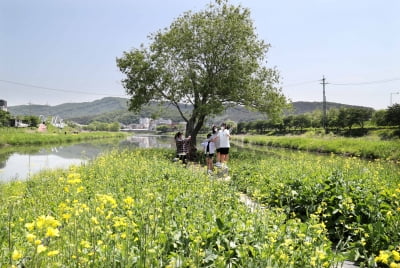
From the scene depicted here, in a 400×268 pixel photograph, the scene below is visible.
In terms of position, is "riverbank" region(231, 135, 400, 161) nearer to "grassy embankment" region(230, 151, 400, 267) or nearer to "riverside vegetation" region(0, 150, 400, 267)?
"grassy embankment" region(230, 151, 400, 267)

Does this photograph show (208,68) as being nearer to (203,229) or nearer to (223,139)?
(223,139)

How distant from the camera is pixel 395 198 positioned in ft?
21.2

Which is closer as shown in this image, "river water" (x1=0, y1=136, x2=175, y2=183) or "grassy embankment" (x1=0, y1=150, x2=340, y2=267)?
"grassy embankment" (x1=0, y1=150, x2=340, y2=267)

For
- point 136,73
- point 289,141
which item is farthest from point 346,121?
point 136,73

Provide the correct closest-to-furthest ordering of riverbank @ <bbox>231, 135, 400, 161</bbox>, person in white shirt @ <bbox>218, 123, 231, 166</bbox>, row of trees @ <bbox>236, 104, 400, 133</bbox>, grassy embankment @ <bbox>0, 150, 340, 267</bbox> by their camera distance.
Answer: grassy embankment @ <bbox>0, 150, 340, 267</bbox> < person in white shirt @ <bbox>218, 123, 231, 166</bbox> < riverbank @ <bbox>231, 135, 400, 161</bbox> < row of trees @ <bbox>236, 104, 400, 133</bbox>

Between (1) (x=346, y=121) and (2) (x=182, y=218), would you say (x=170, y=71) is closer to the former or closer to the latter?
(2) (x=182, y=218)

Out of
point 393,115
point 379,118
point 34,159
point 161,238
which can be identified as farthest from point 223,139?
point 379,118

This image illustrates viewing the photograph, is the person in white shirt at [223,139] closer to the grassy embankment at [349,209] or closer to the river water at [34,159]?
the grassy embankment at [349,209]

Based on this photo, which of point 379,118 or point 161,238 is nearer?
point 161,238

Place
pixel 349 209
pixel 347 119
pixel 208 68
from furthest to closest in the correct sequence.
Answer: pixel 347 119 < pixel 208 68 < pixel 349 209

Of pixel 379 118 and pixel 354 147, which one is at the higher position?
pixel 379 118

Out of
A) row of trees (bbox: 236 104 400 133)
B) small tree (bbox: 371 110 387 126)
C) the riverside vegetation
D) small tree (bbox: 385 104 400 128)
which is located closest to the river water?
the riverside vegetation

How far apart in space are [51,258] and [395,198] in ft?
21.0

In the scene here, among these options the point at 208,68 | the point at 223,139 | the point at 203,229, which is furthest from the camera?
the point at 208,68
